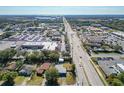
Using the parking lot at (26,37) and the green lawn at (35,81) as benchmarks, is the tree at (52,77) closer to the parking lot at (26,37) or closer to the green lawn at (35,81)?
the green lawn at (35,81)

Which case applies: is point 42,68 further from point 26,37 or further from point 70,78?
point 26,37

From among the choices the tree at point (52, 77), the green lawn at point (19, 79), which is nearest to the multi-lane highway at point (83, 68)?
the tree at point (52, 77)

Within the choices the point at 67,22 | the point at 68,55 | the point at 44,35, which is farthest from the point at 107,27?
the point at 68,55

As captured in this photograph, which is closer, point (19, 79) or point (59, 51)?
point (19, 79)

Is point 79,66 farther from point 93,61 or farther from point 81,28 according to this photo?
point 81,28

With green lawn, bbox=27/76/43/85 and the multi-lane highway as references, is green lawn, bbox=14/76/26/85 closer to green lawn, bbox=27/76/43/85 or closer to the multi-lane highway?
green lawn, bbox=27/76/43/85

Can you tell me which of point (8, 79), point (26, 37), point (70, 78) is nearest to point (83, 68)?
point (70, 78)
